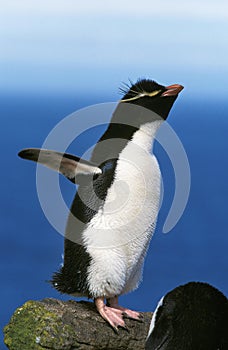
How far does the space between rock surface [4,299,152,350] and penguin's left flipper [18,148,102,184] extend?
1.58 feet

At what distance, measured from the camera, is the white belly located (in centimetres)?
458

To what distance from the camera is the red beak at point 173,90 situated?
15.5 feet

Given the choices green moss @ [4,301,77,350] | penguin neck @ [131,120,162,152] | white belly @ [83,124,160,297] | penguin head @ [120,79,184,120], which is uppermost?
penguin head @ [120,79,184,120]

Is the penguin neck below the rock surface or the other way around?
the other way around

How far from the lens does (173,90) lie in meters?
4.72

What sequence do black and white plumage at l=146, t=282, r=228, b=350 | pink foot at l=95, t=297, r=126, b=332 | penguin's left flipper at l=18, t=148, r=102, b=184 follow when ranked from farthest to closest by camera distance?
pink foot at l=95, t=297, r=126, b=332
penguin's left flipper at l=18, t=148, r=102, b=184
black and white plumage at l=146, t=282, r=228, b=350

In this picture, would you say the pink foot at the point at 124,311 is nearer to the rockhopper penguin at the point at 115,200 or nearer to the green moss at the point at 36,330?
the rockhopper penguin at the point at 115,200

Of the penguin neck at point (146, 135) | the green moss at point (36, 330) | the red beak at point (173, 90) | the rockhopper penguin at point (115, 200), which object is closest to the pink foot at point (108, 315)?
the rockhopper penguin at point (115, 200)

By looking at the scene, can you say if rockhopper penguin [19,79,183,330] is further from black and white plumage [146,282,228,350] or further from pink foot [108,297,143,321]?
black and white plumage [146,282,228,350]

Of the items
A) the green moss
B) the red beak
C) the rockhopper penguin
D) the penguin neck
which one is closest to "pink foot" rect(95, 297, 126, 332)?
the rockhopper penguin

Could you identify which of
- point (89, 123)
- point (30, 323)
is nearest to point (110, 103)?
point (89, 123)

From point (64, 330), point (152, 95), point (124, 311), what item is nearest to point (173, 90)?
point (152, 95)

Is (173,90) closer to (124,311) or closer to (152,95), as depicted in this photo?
(152,95)

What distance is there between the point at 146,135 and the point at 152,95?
15 cm
